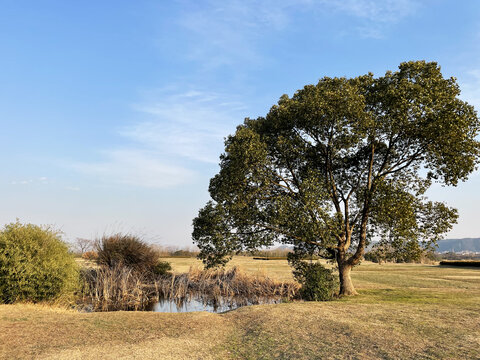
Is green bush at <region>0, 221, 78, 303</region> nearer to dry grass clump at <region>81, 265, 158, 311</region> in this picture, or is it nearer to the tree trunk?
dry grass clump at <region>81, 265, 158, 311</region>

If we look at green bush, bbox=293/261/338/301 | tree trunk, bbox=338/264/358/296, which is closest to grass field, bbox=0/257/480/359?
green bush, bbox=293/261/338/301

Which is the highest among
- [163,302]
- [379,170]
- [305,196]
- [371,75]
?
[371,75]

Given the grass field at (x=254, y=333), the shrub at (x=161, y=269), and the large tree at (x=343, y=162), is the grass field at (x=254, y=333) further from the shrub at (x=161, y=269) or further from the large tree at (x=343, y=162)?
the shrub at (x=161, y=269)

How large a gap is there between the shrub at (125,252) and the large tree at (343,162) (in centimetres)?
795

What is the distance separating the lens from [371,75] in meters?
20.1

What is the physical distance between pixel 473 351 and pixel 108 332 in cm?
962

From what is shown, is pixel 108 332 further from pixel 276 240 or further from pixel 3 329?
pixel 276 240

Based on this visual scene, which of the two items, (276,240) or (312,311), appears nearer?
(312,311)

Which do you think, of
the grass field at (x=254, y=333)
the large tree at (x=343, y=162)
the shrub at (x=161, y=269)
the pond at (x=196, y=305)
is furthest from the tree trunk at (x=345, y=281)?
the shrub at (x=161, y=269)

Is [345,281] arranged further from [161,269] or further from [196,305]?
[161,269]

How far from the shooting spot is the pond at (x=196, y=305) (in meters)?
19.5

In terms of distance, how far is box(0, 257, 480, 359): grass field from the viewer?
8.85m

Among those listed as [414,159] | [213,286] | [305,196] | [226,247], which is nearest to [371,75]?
[414,159]

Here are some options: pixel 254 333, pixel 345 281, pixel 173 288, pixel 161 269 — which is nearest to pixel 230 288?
pixel 173 288
